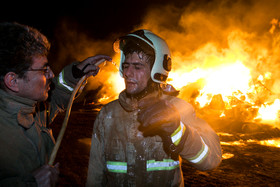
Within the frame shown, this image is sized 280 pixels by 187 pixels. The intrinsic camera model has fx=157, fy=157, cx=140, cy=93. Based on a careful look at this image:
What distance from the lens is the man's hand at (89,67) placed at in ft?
9.18

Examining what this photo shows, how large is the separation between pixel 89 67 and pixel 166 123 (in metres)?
1.80

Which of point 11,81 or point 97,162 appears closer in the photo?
point 11,81

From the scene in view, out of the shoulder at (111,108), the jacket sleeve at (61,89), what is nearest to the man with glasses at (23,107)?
the jacket sleeve at (61,89)

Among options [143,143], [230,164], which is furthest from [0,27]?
[230,164]

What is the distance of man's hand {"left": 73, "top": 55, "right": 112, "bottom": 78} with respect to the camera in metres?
2.80

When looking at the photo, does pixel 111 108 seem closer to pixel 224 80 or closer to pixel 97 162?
pixel 97 162

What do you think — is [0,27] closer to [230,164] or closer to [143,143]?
[143,143]

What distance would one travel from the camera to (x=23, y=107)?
2008 millimetres

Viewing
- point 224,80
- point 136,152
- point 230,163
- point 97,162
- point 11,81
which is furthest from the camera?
point 224,80

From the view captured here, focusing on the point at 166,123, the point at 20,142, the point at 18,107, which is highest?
the point at 18,107

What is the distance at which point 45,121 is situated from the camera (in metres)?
2.65

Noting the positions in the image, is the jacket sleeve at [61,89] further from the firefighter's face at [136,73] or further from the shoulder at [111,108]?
the firefighter's face at [136,73]

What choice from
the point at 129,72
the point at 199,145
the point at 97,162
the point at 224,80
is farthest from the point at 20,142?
the point at 224,80

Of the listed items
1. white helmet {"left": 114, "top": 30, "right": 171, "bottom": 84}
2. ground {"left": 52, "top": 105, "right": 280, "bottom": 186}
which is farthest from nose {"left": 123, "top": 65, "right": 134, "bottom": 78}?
ground {"left": 52, "top": 105, "right": 280, "bottom": 186}
